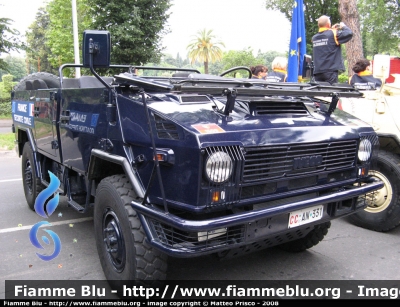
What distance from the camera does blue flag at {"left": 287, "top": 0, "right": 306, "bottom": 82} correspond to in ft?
25.3

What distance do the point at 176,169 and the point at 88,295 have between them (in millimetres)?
1372

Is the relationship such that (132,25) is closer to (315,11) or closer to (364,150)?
(315,11)

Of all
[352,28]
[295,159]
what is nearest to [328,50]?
[295,159]

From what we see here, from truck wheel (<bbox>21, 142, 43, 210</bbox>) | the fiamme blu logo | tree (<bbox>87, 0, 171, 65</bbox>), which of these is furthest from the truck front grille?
tree (<bbox>87, 0, 171, 65</bbox>)

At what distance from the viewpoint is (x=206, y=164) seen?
2.58m

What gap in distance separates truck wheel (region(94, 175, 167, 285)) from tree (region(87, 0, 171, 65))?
19771 millimetres

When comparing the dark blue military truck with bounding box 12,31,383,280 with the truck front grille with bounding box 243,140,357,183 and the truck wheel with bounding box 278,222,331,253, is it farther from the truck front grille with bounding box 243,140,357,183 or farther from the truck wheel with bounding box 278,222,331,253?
the truck wheel with bounding box 278,222,331,253

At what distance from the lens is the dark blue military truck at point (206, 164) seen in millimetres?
2645

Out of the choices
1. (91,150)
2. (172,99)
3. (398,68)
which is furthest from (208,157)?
(398,68)

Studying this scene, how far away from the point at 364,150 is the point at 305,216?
91 centimetres

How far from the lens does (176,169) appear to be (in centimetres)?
269

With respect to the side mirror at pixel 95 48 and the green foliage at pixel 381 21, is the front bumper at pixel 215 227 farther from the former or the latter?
the green foliage at pixel 381 21

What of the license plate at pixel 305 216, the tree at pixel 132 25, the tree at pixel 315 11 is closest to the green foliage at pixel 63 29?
the tree at pixel 132 25

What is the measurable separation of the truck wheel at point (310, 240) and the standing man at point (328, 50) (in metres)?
3.61
